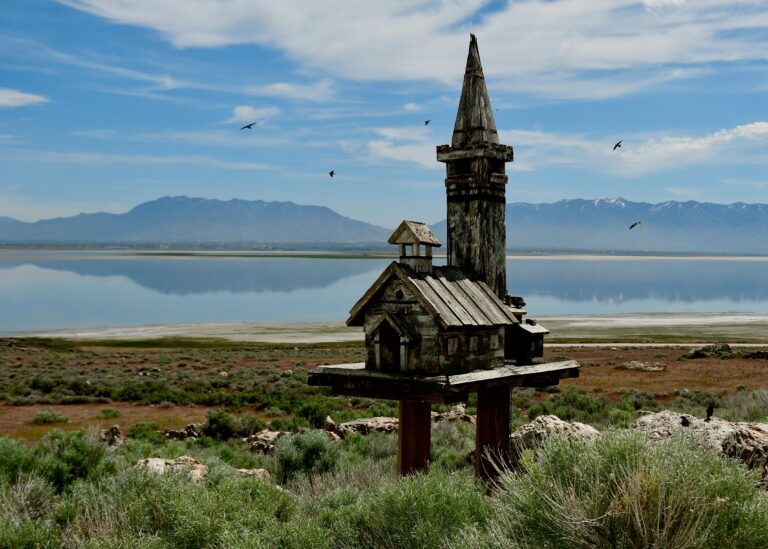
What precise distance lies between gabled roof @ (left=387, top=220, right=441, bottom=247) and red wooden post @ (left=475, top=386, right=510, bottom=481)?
1.87 m

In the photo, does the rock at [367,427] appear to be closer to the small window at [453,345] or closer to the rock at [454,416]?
the rock at [454,416]

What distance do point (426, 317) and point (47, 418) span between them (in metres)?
17.0

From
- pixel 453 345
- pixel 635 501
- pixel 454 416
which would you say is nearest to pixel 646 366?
pixel 454 416

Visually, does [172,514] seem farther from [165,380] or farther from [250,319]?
[250,319]

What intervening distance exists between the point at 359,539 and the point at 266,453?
888cm

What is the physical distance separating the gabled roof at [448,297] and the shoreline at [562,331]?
147 ft

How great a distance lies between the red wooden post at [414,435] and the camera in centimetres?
847

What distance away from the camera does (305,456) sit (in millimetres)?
13078

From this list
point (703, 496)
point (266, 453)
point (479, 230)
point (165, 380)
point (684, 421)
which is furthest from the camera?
point (165, 380)

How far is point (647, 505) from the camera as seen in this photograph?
16.4 ft

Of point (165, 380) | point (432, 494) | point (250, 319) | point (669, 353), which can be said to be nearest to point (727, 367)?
point (669, 353)

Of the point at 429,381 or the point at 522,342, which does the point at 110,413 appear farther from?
the point at 429,381

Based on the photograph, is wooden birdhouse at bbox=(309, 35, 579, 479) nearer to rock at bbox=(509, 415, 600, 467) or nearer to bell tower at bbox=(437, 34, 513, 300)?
bell tower at bbox=(437, 34, 513, 300)

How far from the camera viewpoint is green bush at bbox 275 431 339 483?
1266cm
